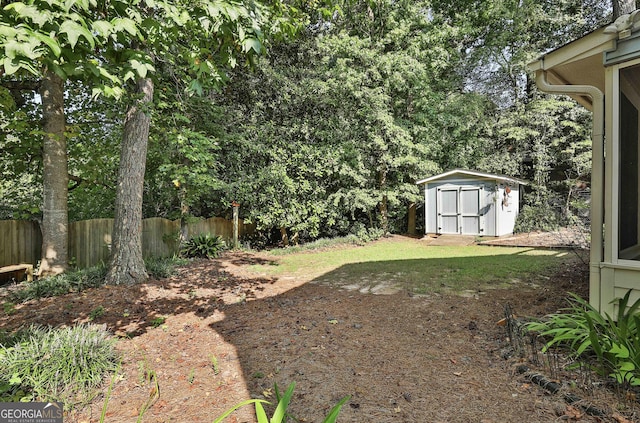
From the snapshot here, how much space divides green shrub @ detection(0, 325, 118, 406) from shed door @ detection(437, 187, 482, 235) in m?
11.2

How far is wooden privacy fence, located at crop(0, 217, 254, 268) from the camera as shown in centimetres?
592

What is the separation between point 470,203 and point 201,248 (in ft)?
29.3

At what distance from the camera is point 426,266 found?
6.87 meters

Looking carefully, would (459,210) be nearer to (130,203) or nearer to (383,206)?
(383,206)

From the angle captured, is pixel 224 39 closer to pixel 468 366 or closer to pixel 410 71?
pixel 468 366

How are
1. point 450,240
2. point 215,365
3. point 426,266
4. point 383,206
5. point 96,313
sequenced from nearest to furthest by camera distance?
point 215,365
point 96,313
point 426,266
point 450,240
point 383,206

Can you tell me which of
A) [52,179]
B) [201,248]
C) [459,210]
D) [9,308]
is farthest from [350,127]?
[9,308]

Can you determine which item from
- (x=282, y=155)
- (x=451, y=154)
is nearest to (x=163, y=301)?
(x=282, y=155)

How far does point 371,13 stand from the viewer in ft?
40.9

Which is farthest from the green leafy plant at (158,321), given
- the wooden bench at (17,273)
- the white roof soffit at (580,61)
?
the white roof soffit at (580,61)

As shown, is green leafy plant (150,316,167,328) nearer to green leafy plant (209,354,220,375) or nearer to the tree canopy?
green leafy plant (209,354,220,375)

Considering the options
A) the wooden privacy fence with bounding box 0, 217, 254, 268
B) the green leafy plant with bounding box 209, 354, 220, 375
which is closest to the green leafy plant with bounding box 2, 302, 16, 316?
the wooden privacy fence with bounding box 0, 217, 254, 268

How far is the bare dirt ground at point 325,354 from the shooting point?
6.78 ft

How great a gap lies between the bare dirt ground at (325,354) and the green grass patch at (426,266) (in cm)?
58
